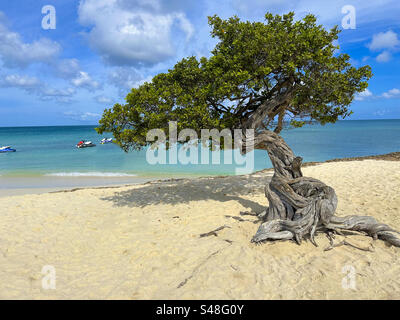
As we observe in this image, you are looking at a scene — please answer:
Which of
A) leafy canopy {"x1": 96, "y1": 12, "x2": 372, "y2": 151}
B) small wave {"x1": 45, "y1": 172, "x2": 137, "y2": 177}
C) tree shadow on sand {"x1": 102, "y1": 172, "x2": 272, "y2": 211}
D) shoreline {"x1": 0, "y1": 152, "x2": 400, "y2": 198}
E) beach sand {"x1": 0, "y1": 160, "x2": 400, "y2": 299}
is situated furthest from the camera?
small wave {"x1": 45, "y1": 172, "x2": 137, "y2": 177}

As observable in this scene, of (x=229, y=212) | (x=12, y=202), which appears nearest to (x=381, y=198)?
(x=229, y=212)

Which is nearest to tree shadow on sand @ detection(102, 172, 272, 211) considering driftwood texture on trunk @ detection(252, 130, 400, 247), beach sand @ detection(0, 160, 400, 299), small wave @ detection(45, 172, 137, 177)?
beach sand @ detection(0, 160, 400, 299)

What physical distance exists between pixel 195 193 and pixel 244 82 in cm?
506

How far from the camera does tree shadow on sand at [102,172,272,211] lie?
9.84 meters

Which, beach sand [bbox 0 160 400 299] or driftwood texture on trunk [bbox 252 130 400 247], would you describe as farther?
driftwood texture on trunk [bbox 252 130 400 247]

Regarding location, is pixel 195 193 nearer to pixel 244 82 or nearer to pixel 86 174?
pixel 244 82

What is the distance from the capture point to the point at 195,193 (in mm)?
10820

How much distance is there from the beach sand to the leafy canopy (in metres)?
2.65

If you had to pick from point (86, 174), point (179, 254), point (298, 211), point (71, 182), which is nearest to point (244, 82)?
point (298, 211)

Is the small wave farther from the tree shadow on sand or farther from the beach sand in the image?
the beach sand

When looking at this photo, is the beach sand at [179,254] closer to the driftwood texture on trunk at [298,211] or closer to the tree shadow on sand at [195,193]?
the tree shadow on sand at [195,193]

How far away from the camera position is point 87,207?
9688mm

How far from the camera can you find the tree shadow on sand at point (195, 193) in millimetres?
9844
